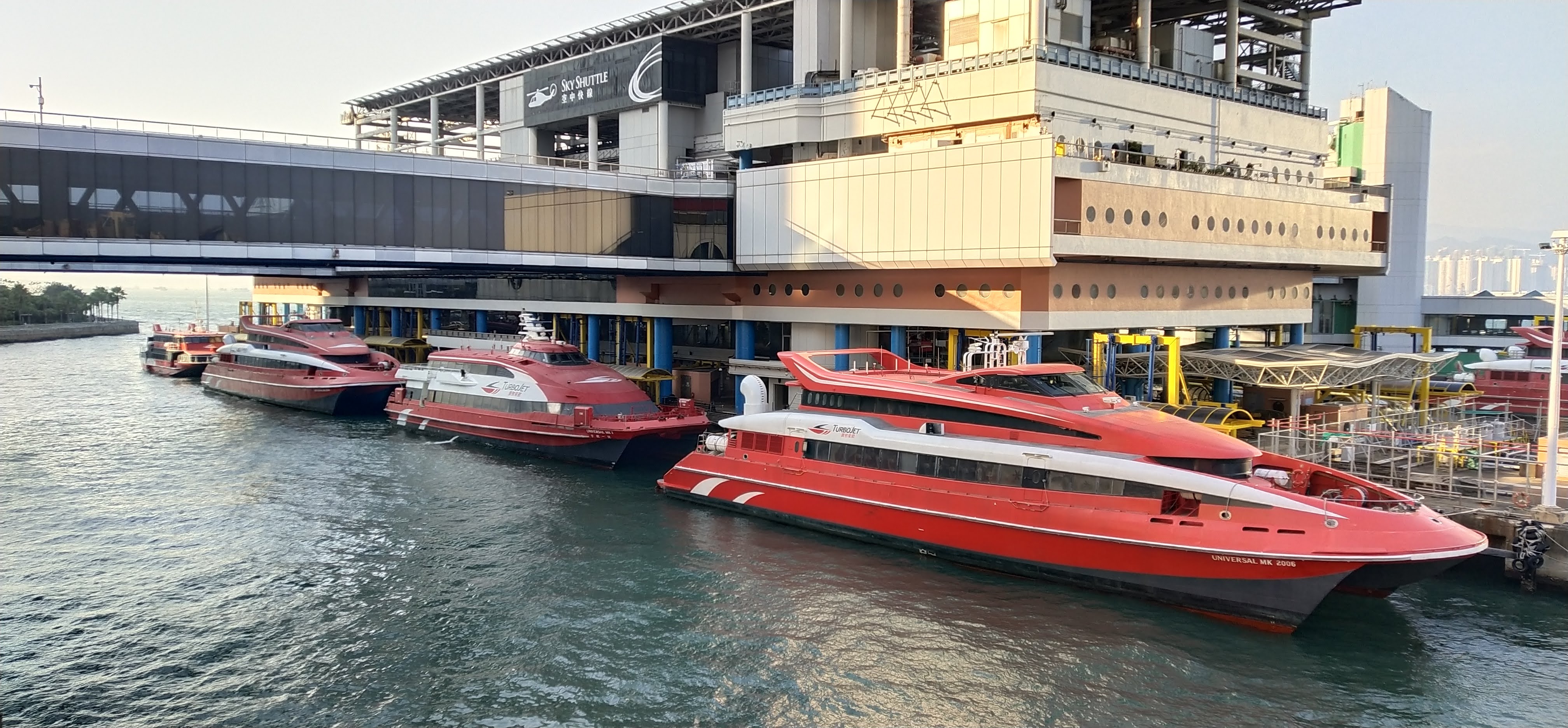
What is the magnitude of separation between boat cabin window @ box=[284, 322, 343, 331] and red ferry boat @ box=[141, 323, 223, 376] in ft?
59.2

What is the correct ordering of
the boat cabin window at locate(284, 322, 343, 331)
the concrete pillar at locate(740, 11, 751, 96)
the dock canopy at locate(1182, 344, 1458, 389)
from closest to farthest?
the dock canopy at locate(1182, 344, 1458, 389) < the concrete pillar at locate(740, 11, 751, 96) < the boat cabin window at locate(284, 322, 343, 331)

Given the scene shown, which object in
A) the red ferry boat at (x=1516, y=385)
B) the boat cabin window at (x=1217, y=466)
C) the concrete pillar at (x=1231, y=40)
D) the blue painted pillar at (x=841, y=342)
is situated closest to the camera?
the boat cabin window at (x=1217, y=466)

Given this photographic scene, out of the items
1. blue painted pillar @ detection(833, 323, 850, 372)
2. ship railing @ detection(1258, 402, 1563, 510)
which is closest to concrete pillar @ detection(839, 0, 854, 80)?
blue painted pillar @ detection(833, 323, 850, 372)

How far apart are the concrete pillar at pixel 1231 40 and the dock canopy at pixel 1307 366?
14098mm

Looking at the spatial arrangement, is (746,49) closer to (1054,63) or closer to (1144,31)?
(1054,63)

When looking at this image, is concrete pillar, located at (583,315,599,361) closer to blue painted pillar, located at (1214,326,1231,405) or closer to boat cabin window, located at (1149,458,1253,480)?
blue painted pillar, located at (1214,326,1231,405)

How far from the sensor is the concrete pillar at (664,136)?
177 feet

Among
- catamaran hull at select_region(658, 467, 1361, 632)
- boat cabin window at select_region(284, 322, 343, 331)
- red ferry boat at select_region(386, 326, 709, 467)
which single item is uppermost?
boat cabin window at select_region(284, 322, 343, 331)

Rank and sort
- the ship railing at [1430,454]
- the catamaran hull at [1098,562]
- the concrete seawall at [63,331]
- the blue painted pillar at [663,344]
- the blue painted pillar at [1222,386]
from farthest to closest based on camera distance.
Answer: the concrete seawall at [63,331]
the blue painted pillar at [663,344]
the blue painted pillar at [1222,386]
the ship railing at [1430,454]
the catamaran hull at [1098,562]

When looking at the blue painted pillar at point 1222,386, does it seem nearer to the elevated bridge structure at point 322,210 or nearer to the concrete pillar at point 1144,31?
the concrete pillar at point 1144,31

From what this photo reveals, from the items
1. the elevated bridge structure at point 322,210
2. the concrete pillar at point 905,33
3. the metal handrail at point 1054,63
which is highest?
the concrete pillar at point 905,33

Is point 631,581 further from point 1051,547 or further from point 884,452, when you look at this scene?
point 1051,547

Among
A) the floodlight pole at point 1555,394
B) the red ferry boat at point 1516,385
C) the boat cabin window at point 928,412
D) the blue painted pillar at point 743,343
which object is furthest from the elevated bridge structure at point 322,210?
the red ferry boat at point 1516,385

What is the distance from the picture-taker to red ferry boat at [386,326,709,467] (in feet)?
125
